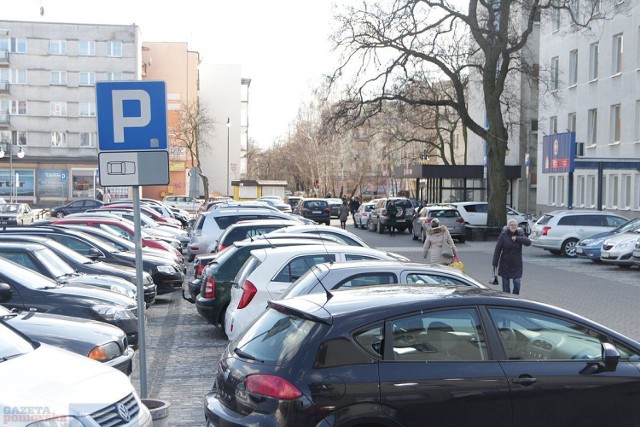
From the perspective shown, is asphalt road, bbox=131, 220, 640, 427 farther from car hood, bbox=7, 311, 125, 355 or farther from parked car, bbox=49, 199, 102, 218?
parked car, bbox=49, 199, 102, 218

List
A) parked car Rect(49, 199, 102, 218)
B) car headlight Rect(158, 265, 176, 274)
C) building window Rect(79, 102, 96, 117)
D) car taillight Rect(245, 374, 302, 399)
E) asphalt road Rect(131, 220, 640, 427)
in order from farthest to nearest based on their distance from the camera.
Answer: building window Rect(79, 102, 96, 117), parked car Rect(49, 199, 102, 218), car headlight Rect(158, 265, 176, 274), asphalt road Rect(131, 220, 640, 427), car taillight Rect(245, 374, 302, 399)

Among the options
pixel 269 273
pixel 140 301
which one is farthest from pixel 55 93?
pixel 140 301

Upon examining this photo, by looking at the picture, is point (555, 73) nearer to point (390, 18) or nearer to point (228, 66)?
point (390, 18)

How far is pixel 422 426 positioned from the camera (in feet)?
18.5

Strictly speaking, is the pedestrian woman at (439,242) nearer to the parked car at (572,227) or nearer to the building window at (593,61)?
the parked car at (572,227)

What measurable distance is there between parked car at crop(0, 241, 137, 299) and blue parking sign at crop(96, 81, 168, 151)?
215 inches

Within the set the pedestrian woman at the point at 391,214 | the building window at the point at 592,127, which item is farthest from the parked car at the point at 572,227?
the building window at the point at 592,127

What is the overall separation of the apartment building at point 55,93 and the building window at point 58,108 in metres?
0.09

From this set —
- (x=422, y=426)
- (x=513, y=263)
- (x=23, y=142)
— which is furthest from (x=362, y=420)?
(x=23, y=142)

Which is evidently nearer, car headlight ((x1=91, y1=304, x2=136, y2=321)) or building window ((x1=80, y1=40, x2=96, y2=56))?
car headlight ((x1=91, y1=304, x2=136, y2=321))

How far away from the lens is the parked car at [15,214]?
43438 millimetres

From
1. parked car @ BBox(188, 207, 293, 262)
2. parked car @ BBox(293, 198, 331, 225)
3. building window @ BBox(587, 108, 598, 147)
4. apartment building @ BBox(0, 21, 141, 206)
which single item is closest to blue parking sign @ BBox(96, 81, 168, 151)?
parked car @ BBox(188, 207, 293, 262)

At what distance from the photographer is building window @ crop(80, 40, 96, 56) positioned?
78562mm

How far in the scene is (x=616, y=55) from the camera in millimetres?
43344
